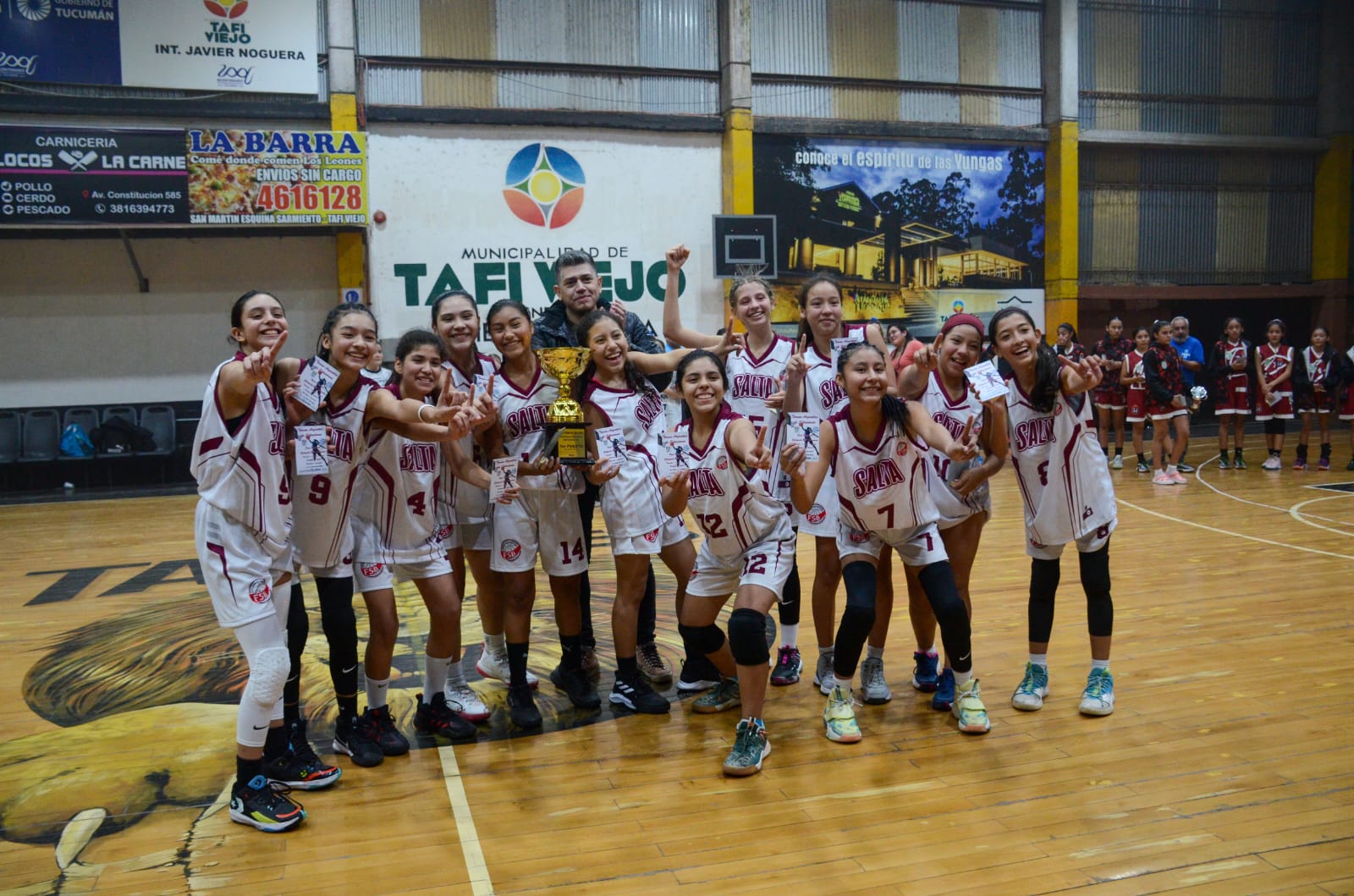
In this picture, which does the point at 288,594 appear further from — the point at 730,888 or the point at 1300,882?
the point at 1300,882

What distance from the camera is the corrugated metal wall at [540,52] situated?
13516 millimetres

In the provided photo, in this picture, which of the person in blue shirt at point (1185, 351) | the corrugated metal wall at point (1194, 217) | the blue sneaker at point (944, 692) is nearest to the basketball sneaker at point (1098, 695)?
the blue sneaker at point (944, 692)

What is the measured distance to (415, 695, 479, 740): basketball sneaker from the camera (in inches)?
161

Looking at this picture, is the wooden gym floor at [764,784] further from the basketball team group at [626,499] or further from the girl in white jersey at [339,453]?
the girl in white jersey at [339,453]

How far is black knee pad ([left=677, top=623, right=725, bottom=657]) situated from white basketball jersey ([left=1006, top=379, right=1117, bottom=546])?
1404 mm

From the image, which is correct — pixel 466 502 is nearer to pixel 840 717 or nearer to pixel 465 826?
pixel 465 826

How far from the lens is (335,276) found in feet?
44.8

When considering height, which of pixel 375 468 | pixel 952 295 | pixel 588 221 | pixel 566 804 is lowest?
pixel 566 804

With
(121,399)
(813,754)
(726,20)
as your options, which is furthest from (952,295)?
(813,754)

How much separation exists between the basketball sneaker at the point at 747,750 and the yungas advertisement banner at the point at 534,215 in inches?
425

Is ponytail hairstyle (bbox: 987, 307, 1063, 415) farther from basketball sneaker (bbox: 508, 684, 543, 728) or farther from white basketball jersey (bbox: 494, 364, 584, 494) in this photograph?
basketball sneaker (bbox: 508, 684, 543, 728)

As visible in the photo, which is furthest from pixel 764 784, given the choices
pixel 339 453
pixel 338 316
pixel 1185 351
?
pixel 1185 351

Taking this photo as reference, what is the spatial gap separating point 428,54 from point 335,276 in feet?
10.7

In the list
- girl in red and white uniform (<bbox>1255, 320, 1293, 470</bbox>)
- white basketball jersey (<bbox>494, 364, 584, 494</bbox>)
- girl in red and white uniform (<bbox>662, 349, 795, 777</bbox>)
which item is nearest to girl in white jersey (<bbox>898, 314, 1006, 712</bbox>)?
girl in red and white uniform (<bbox>662, 349, 795, 777</bbox>)
